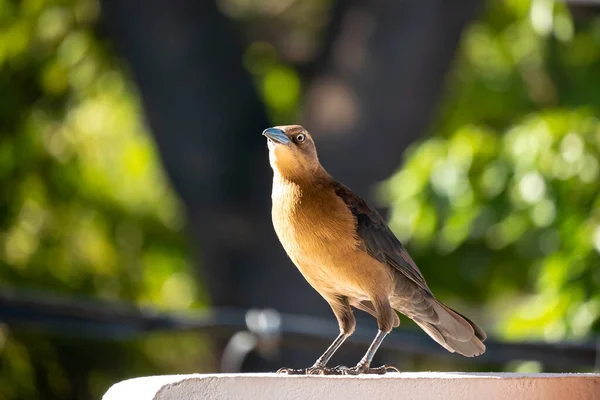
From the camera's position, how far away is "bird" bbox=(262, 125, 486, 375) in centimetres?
392

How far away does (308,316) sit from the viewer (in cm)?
840

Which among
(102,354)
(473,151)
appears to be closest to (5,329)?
(102,354)

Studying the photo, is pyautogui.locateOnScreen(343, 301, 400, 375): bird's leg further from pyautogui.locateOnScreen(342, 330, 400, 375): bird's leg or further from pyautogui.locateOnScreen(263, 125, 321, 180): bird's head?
pyautogui.locateOnScreen(263, 125, 321, 180): bird's head

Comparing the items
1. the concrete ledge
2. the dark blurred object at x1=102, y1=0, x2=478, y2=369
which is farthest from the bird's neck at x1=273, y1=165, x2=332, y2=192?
the dark blurred object at x1=102, y1=0, x2=478, y2=369

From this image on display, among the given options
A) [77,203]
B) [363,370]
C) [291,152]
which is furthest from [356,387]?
[77,203]

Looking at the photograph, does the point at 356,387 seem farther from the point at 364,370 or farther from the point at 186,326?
the point at 186,326

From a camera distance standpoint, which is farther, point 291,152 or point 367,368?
point 291,152

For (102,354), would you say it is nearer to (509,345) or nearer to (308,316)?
(308,316)

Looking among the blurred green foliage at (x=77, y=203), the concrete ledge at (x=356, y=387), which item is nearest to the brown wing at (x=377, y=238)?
the concrete ledge at (x=356, y=387)

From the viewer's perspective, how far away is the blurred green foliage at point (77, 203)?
9461 mm

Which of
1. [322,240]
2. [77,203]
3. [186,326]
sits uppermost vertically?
[322,240]

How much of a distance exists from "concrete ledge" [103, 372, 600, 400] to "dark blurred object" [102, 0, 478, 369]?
4.88 meters

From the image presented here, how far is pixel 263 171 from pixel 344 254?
4729 millimetres

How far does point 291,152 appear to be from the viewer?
4.05 metres
